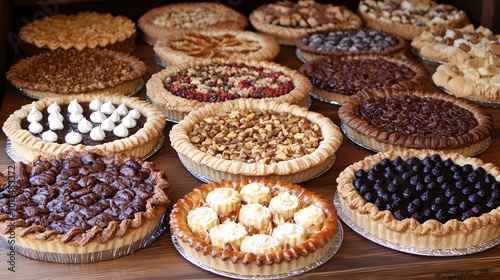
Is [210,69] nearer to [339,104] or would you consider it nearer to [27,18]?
[339,104]

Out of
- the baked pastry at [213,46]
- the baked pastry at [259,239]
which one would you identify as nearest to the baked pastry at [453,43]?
the baked pastry at [213,46]

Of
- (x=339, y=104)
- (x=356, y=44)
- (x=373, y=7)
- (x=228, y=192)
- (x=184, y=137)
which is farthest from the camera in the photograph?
(x=373, y=7)

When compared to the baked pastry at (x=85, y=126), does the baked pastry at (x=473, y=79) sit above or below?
below

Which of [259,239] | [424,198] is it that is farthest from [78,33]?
[424,198]

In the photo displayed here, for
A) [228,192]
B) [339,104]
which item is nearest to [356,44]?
[339,104]

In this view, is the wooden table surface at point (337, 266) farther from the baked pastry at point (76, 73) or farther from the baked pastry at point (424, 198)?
the baked pastry at point (76, 73)
